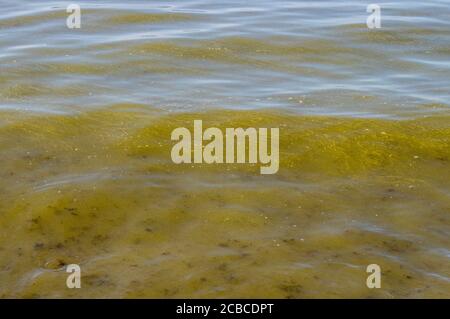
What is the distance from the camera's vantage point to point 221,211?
17.0 ft

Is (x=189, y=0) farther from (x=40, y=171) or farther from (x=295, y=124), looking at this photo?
(x=40, y=171)

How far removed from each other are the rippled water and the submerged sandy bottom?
16 mm

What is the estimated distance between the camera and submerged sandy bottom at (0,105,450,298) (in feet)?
14.2

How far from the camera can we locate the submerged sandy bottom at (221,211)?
14.2ft

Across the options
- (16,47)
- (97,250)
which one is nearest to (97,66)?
(16,47)

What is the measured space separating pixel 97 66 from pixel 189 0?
4.28 m

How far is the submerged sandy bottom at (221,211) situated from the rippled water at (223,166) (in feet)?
0.05

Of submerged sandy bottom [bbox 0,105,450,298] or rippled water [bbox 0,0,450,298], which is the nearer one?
submerged sandy bottom [bbox 0,105,450,298]

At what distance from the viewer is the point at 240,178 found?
18.8ft

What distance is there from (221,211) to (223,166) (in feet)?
2.73

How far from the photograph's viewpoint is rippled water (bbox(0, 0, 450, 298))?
445 centimetres

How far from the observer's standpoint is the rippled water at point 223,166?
175 inches

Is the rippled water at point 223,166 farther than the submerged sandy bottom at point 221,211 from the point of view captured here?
Yes
